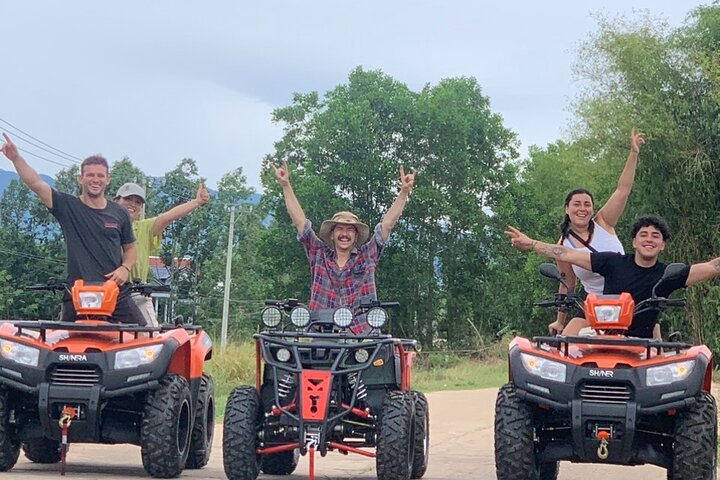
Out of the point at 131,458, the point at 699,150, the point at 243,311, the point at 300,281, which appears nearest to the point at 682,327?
the point at 699,150

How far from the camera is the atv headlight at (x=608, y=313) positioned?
819 cm

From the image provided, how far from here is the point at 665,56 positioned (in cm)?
3178

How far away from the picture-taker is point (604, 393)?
7.93 metres

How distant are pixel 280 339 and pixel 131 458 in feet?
8.83

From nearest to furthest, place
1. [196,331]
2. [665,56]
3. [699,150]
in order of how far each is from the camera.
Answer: [196,331] → [699,150] → [665,56]

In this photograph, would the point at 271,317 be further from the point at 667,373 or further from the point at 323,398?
the point at 667,373

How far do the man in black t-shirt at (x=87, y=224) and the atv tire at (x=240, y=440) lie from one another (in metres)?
1.42

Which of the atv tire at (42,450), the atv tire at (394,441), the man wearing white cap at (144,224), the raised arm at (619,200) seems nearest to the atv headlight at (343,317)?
the atv tire at (394,441)

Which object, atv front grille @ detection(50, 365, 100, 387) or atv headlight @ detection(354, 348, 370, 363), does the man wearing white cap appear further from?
atv headlight @ detection(354, 348, 370, 363)

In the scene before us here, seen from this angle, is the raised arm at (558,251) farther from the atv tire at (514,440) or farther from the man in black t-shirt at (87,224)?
the man in black t-shirt at (87,224)

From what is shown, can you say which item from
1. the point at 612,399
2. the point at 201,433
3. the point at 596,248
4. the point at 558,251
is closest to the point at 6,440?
the point at 201,433

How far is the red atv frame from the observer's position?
8.27 m

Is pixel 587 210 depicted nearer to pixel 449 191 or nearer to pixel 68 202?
pixel 68 202

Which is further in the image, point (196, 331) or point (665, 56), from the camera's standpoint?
point (665, 56)
